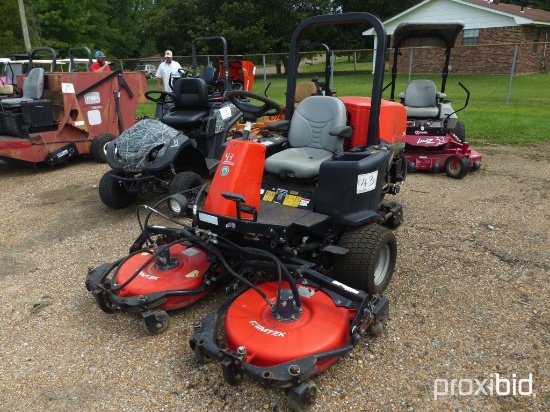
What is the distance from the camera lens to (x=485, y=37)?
23547 mm

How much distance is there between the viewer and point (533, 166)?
655 centimetres

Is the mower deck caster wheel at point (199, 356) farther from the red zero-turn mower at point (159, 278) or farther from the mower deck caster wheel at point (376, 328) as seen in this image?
the mower deck caster wheel at point (376, 328)

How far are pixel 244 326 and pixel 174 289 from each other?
673 mm

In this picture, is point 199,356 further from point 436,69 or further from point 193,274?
point 436,69

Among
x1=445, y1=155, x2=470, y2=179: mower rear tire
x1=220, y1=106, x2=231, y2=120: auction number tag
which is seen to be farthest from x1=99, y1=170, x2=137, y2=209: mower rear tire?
x1=445, y1=155, x2=470, y2=179: mower rear tire

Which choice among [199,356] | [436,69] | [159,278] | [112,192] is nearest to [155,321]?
[159,278]

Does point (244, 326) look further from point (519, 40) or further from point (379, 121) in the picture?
point (519, 40)

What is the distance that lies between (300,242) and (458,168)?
3.97 metres

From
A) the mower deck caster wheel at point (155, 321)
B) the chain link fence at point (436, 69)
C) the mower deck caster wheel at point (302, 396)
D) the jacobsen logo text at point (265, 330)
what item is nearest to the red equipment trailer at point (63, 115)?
the mower deck caster wheel at point (155, 321)

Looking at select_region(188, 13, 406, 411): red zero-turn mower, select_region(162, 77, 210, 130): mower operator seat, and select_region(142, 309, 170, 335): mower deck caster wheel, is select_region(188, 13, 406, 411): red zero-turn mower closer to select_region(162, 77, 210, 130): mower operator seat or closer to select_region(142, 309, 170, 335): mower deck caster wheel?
select_region(142, 309, 170, 335): mower deck caster wheel

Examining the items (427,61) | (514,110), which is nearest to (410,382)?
(514,110)

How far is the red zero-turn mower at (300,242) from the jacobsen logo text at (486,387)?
0.48 meters

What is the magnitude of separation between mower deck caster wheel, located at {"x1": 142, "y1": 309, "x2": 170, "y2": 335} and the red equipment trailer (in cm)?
492

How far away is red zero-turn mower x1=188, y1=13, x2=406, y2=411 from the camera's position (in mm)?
2297
